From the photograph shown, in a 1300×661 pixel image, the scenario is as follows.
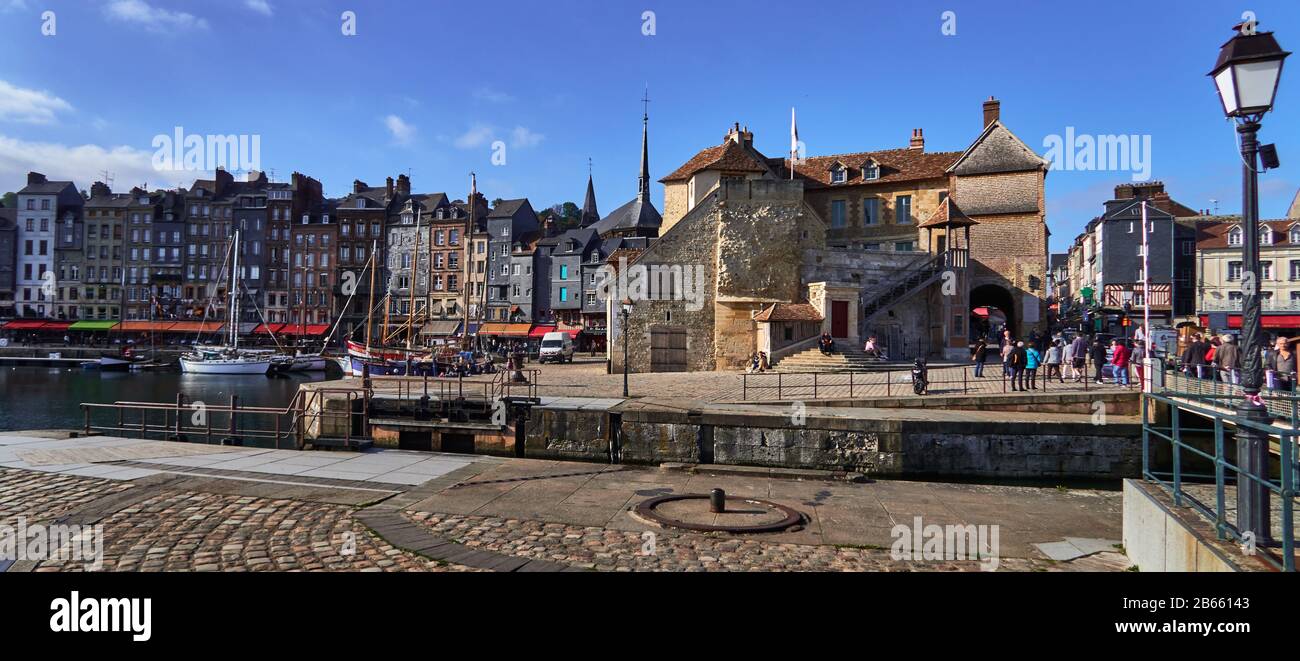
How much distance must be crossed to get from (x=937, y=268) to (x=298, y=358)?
4968 centimetres

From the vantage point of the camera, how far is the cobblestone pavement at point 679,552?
7066 mm

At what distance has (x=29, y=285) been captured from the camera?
76.1 meters

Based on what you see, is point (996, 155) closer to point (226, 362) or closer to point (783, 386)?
point (783, 386)

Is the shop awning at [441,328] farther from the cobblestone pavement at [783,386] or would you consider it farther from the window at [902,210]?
the window at [902,210]

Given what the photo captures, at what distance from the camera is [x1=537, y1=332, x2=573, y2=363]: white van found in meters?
47.0

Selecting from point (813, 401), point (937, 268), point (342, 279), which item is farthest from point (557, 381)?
point (342, 279)

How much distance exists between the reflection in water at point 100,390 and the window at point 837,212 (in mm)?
A: 34242

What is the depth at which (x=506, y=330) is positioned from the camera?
63.3 metres

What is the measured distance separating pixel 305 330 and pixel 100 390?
26.4m

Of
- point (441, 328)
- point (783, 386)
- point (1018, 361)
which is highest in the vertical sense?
point (441, 328)

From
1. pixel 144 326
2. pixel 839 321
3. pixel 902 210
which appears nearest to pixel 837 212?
pixel 902 210

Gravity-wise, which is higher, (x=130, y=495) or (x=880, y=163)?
(x=880, y=163)

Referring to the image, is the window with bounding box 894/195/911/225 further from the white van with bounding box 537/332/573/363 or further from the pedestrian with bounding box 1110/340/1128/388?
the white van with bounding box 537/332/573/363
